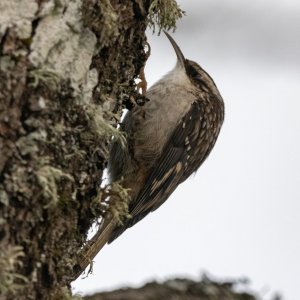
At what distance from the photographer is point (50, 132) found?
7.43 ft

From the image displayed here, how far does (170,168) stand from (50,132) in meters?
1.93

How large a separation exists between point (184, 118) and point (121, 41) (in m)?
1.50

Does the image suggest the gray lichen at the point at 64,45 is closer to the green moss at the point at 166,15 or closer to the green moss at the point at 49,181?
the green moss at the point at 49,181

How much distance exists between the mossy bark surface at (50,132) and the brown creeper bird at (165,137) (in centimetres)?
134

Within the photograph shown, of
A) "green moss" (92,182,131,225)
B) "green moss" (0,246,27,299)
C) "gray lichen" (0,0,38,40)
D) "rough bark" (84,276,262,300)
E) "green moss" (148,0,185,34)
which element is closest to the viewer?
"rough bark" (84,276,262,300)

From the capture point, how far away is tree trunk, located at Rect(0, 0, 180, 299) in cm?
213

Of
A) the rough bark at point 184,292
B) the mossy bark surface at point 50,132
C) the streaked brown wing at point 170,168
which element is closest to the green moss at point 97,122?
the mossy bark surface at point 50,132

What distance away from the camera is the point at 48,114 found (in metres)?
2.26

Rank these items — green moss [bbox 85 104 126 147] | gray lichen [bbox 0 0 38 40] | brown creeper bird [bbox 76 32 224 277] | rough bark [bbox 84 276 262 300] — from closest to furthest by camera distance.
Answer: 1. rough bark [bbox 84 276 262 300]
2. gray lichen [bbox 0 0 38 40]
3. green moss [bbox 85 104 126 147]
4. brown creeper bird [bbox 76 32 224 277]

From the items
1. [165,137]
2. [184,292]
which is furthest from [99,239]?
[184,292]

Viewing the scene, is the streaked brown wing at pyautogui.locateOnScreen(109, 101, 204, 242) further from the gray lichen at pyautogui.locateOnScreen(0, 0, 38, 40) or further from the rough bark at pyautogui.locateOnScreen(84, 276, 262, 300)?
the rough bark at pyautogui.locateOnScreen(84, 276, 262, 300)

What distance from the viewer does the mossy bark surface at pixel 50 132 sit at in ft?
7.00

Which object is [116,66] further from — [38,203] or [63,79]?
[38,203]

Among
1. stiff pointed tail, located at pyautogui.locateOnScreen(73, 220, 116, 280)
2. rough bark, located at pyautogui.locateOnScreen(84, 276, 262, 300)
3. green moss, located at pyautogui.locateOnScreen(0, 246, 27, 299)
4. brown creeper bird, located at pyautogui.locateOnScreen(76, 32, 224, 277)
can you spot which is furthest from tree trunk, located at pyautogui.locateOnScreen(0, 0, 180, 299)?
brown creeper bird, located at pyautogui.locateOnScreen(76, 32, 224, 277)
